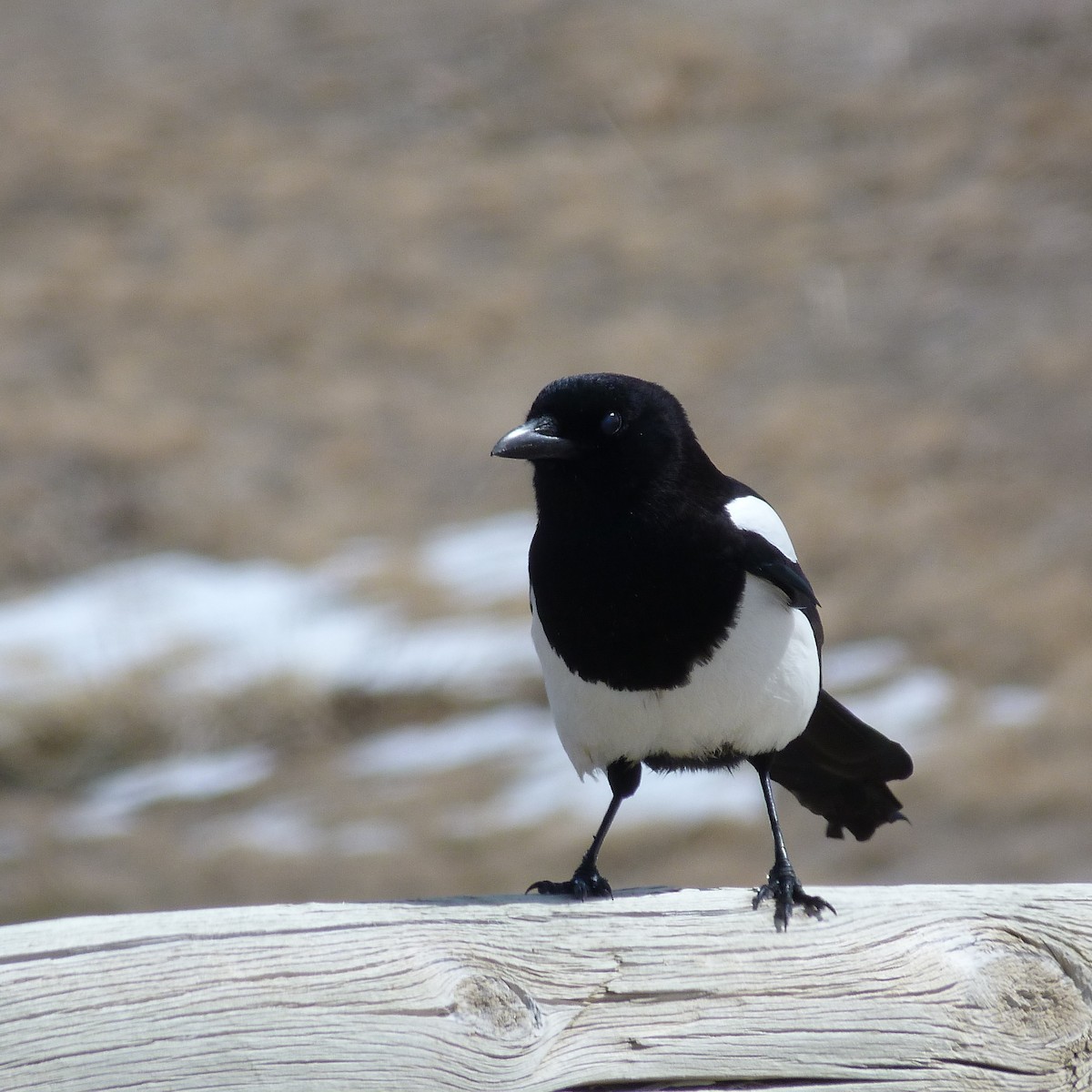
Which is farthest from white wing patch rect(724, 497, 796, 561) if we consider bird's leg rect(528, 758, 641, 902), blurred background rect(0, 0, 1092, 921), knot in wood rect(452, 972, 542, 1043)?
blurred background rect(0, 0, 1092, 921)

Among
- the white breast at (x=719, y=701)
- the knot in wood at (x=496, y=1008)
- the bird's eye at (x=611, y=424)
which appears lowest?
the knot in wood at (x=496, y=1008)

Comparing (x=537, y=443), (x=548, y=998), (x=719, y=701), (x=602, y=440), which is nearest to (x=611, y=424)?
(x=602, y=440)

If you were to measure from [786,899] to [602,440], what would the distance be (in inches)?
44.3

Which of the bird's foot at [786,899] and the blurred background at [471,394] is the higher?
the blurred background at [471,394]

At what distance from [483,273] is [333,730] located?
631cm

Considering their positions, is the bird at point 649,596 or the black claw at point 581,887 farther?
the bird at point 649,596

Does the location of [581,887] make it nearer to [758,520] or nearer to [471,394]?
[758,520]

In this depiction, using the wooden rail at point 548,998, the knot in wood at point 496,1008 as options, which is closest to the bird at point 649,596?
the wooden rail at point 548,998

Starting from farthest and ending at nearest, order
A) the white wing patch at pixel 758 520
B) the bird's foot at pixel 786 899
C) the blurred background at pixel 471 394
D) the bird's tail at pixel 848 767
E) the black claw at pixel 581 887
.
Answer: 1. the blurred background at pixel 471 394
2. the bird's tail at pixel 848 767
3. the white wing patch at pixel 758 520
4. the black claw at pixel 581 887
5. the bird's foot at pixel 786 899

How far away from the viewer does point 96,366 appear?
12742 millimetres

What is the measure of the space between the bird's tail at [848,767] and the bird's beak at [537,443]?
1014mm

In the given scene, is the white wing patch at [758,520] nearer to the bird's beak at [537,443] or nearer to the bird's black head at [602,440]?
the bird's black head at [602,440]

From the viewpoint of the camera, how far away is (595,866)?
352 cm

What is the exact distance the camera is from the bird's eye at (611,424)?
338 centimetres
